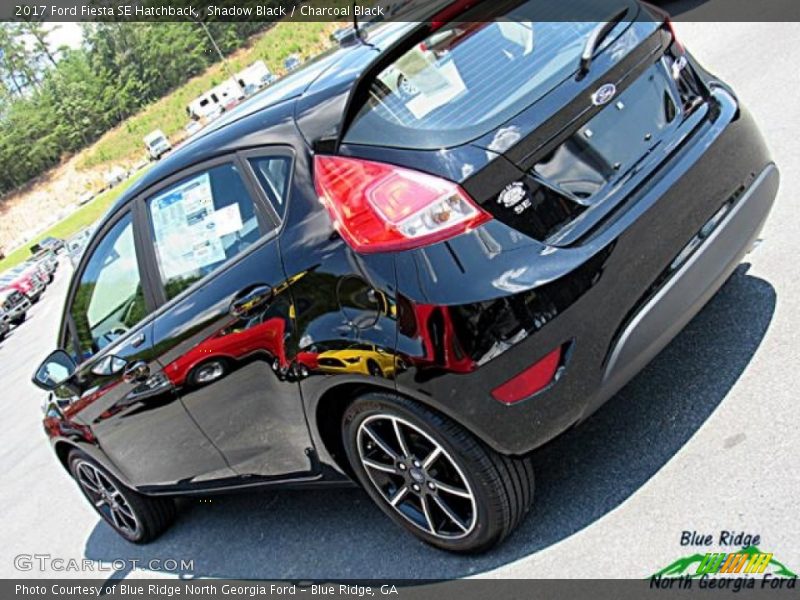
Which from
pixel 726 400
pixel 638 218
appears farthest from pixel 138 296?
pixel 726 400

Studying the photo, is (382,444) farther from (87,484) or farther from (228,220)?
(87,484)

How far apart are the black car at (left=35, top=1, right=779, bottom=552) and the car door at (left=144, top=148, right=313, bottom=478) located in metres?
0.01

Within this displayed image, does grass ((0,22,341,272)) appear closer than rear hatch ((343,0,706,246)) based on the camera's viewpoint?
No

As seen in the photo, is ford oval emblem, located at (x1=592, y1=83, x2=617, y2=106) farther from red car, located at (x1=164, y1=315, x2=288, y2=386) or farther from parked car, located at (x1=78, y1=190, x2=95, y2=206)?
parked car, located at (x1=78, y1=190, x2=95, y2=206)

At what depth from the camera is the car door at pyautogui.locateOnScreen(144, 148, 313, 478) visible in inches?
134

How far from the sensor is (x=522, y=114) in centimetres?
304

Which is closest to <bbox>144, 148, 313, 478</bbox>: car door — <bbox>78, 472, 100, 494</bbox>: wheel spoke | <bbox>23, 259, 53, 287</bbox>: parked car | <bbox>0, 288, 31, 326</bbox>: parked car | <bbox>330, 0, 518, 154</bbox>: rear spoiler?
<bbox>330, 0, 518, 154</bbox>: rear spoiler

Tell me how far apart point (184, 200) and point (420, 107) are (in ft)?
4.31

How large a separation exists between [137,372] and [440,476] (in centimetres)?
173

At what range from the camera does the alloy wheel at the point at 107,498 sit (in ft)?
16.5

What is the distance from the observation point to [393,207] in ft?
9.70

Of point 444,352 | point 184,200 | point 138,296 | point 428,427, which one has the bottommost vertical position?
point 428,427

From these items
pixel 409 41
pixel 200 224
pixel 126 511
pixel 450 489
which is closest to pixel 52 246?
pixel 126 511

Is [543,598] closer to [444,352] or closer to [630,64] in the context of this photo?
[444,352]
